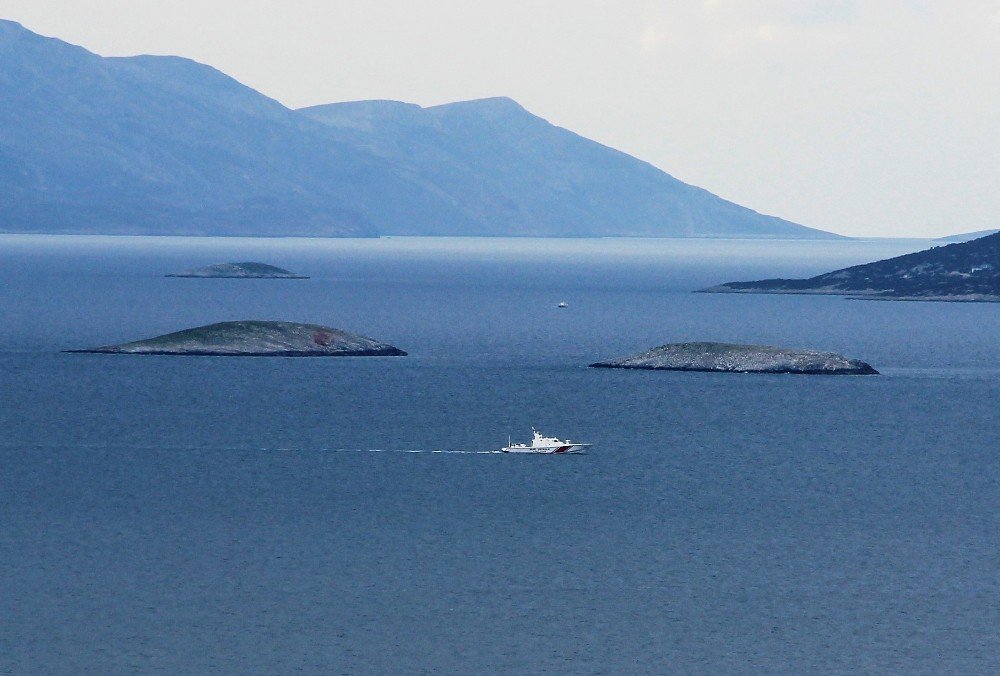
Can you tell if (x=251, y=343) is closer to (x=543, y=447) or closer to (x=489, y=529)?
(x=543, y=447)

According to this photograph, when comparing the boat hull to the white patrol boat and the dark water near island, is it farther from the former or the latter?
the dark water near island

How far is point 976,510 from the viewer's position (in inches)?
2820

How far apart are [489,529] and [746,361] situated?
3102 inches

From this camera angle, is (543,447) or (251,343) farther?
(251,343)

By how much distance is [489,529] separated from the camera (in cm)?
6519

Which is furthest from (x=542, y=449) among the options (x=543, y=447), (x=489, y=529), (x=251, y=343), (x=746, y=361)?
(x=251, y=343)

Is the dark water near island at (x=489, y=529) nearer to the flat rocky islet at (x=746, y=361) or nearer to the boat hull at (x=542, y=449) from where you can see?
the boat hull at (x=542, y=449)

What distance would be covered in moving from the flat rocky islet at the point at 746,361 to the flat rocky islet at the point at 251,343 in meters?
26.0

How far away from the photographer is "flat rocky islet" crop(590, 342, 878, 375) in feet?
458

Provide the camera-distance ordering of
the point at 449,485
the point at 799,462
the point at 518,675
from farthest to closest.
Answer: the point at 799,462, the point at 449,485, the point at 518,675

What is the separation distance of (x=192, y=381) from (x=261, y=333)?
899 inches

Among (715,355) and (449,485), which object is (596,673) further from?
(715,355)

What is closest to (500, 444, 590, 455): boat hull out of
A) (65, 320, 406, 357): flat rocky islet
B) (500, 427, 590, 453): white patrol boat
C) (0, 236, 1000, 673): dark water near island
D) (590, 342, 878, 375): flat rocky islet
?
(500, 427, 590, 453): white patrol boat

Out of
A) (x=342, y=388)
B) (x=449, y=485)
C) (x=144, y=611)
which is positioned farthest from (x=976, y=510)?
(x=342, y=388)
